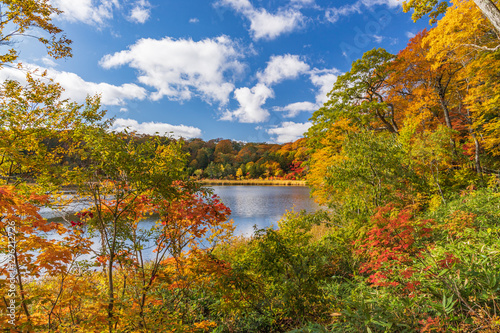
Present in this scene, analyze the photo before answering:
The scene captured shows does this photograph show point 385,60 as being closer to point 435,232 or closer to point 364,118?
point 364,118

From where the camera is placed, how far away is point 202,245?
4.32 metres

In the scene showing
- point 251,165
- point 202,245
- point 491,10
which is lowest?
point 202,245

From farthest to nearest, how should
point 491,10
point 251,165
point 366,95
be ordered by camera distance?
point 251,165 < point 366,95 < point 491,10

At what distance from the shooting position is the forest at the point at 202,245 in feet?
7.19

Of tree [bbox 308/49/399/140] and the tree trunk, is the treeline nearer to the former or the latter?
tree [bbox 308/49/399/140]

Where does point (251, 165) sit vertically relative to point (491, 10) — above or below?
below

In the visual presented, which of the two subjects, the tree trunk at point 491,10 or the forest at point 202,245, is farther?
the tree trunk at point 491,10

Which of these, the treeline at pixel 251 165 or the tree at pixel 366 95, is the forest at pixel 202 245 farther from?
the treeline at pixel 251 165

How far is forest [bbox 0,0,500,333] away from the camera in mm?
2191

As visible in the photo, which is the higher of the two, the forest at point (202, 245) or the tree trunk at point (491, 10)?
the tree trunk at point (491, 10)

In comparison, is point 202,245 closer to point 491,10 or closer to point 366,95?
point 491,10

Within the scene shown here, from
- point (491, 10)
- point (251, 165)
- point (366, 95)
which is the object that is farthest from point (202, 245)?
point (251, 165)

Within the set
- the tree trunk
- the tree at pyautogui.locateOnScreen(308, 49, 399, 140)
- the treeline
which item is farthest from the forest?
the treeline

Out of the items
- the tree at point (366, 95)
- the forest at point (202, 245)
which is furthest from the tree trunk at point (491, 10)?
the tree at point (366, 95)
